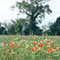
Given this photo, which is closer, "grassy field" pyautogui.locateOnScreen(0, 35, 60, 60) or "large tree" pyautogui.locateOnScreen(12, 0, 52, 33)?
"grassy field" pyautogui.locateOnScreen(0, 35, 60, 60)

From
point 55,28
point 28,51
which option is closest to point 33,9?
point 55,28

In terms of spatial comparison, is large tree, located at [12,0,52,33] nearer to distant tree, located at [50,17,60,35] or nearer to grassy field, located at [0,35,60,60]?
distant tree, located at [50,17,60,35]

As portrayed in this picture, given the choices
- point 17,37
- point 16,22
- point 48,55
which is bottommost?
point 48,55

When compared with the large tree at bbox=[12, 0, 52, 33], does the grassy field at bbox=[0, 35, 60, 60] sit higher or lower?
lower

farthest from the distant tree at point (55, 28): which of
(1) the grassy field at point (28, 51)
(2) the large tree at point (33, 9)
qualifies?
(1) the grassy field at point (28, 51)

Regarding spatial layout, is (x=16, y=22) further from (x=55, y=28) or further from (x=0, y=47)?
(x=0, y=47)

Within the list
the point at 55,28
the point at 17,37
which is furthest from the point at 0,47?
the point at 55,28

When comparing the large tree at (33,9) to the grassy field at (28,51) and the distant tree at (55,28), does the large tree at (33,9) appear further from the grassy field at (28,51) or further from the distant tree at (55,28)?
the grassy field at (28,51)

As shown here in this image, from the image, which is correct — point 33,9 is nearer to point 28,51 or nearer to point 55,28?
point 55,28

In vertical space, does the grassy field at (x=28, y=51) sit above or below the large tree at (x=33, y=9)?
below

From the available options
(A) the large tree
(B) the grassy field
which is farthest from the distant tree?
A: (B) the grassy field

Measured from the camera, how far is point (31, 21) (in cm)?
2983

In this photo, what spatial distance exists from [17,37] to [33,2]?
23.9 meters

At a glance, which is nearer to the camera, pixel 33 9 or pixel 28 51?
pixel 28 51
